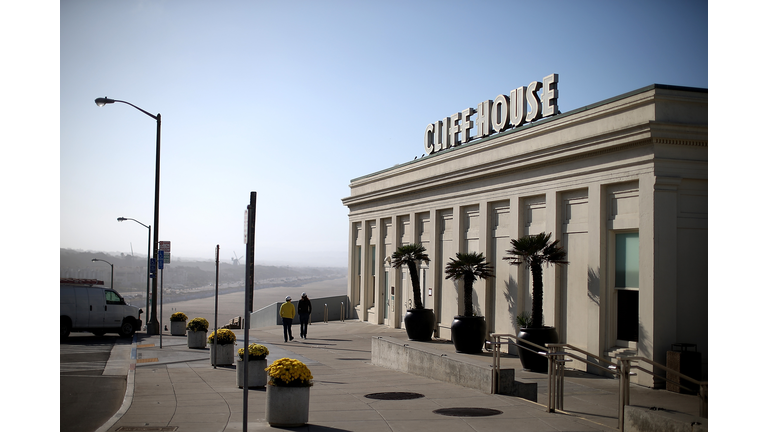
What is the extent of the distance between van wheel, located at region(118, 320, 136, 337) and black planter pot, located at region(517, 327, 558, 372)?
1917 cm

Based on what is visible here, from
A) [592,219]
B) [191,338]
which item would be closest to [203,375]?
[191,338]

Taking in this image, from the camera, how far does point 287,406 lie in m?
10.2

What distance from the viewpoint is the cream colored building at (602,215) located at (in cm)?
1515

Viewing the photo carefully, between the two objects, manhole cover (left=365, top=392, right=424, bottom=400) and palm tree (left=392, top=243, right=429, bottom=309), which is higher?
palm tree (left=392, top=243, right=429, bottom=309)

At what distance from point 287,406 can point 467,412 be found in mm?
3037

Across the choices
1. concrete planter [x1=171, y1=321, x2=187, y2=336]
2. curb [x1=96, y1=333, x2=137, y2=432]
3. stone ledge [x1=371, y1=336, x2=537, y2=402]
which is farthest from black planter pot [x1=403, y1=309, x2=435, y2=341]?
concrete planter [x1=171, y1=321, x2=187, y2=336]

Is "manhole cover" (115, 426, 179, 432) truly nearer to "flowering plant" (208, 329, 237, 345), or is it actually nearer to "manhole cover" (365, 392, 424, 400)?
"manhole cover" (365, 392, 424, 400)

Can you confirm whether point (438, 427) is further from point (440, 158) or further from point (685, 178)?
point (440, 158)

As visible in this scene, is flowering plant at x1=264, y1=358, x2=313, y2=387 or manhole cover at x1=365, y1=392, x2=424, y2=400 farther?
manhole cover at x1=365, y1=392, x2=424, y2=400

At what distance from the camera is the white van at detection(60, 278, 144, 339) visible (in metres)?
27.3

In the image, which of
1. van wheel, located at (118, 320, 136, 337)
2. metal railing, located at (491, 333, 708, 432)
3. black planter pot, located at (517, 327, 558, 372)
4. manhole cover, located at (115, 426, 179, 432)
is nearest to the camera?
metal railing, located at (491, 333, 708, 432)

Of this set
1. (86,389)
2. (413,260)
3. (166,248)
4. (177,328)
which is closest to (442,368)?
(86,389)

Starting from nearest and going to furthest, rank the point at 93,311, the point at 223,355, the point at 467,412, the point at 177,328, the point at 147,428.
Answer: the point at 147,428
the point at 467,412
the point at 223,355
the point at 93,311
the point at 177,328

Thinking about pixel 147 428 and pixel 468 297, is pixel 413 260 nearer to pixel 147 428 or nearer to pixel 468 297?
pixel 468 297
